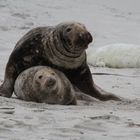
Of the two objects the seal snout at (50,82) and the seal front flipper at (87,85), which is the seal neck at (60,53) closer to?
the seal front flipper at (87,85)

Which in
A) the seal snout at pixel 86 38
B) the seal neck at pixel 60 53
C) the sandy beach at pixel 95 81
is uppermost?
the seal snout at pixel 86 38

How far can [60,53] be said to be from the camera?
6.72 meters

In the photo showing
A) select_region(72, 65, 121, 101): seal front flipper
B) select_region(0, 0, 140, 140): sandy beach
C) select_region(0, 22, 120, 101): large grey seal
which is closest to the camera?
select_region(0, 0, 140, 140): sandy beach

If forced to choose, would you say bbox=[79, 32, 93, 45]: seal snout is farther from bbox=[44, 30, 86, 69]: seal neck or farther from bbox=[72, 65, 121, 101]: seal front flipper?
bbox=[72, 65, 121, 101]: seal front flipper

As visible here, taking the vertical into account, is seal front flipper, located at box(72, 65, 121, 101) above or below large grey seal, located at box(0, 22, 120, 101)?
below

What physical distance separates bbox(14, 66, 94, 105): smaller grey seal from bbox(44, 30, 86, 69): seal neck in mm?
172

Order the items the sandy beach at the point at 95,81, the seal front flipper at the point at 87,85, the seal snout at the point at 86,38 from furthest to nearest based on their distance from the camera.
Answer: the seal front flipper at the point at 87,85
the seal snout at the point at 86,38
the sandy beach at the point at 95,81

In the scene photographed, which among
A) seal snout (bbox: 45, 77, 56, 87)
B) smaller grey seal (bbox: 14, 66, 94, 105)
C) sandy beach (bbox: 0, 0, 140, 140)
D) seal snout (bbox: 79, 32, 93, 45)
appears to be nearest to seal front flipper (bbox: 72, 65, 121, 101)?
sandy beach (bbox: 0, 0, 140, 140)

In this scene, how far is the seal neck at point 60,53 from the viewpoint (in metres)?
6.70

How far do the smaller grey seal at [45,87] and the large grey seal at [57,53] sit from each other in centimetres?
21

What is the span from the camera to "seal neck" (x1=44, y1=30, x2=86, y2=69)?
670 cm

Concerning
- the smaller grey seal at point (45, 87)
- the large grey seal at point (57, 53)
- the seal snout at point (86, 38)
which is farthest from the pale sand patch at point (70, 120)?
the seal snout at point (86, 38)

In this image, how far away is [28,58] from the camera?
6.89 meters

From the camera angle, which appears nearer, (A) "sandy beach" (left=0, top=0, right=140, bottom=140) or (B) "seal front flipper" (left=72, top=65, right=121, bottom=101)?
(A) "sandy beach" (left=0, top=0, right=140, bottom=140)
